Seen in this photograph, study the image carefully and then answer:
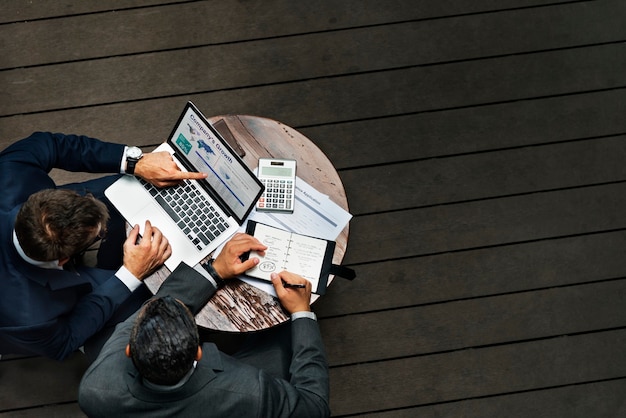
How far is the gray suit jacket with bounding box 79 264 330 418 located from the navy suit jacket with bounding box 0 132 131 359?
0.24m

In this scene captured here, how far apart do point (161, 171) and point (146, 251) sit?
0.85ft

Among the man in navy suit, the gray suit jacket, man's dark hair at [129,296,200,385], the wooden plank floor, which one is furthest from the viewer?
the wooden plank floor

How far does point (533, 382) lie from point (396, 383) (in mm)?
571

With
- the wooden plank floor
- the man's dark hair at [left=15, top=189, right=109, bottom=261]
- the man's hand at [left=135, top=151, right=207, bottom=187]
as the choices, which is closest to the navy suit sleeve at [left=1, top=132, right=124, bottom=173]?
the man's hand at [left=135, top=151, right=207, bottom=187]

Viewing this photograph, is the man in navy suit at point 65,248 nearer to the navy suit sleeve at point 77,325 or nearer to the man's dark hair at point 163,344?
the navy suit sleeve at point 77,325

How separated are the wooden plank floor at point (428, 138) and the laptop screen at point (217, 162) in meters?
0.75

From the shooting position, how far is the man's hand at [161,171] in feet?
6.20

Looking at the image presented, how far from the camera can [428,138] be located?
266 cm

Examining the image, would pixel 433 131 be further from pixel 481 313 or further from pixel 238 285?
pixel 238 285

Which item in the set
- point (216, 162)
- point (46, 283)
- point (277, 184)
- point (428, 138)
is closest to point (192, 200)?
point (216, 162)

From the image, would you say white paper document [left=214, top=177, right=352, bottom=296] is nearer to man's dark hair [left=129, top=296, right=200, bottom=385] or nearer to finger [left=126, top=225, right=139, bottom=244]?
finger [left=126, top=225, right=139, bottom=244]

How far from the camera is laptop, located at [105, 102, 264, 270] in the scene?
184cm

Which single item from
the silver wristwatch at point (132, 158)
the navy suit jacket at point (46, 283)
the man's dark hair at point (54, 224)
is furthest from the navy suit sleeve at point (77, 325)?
the silver wristwatch at point (132, 158)

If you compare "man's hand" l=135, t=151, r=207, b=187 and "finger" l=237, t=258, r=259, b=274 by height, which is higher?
"man's hand" l=135, t=151, r=207, b=187
